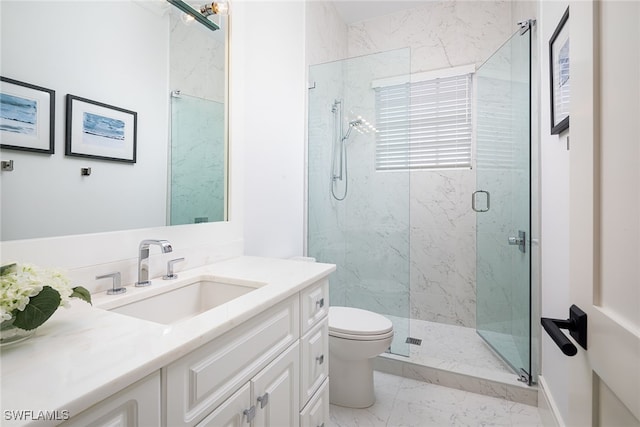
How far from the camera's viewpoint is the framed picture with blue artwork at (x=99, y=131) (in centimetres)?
100

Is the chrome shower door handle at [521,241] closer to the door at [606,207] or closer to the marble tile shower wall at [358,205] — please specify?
the marble tile shower wall at [358,205]

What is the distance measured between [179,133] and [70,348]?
3.15ft

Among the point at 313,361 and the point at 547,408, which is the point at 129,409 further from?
the point at 547,408

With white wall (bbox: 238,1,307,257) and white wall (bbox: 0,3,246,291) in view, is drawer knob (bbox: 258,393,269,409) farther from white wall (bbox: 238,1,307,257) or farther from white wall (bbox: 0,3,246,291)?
white wall (bbox: 238,1,307,257)

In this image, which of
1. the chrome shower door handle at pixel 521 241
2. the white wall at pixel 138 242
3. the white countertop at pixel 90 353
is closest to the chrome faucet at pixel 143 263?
the white wall at pixel 138 242

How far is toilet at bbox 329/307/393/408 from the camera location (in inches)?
69.6

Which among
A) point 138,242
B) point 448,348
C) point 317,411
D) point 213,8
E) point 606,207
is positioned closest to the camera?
point 606,207

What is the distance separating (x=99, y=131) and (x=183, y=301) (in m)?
0.66

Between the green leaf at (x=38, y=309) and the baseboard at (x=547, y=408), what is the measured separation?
196 cm

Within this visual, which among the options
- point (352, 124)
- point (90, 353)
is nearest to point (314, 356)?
point (90, 353)

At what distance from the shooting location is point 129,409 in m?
0.59

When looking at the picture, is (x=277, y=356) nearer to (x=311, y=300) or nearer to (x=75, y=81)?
(x=311, y=300)

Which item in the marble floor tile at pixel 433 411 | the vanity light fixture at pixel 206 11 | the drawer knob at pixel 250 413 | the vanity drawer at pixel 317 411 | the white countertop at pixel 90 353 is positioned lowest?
the marble floor tile at pixel 433 411

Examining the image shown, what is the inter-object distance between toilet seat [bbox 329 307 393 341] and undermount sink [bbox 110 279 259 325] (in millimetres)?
777
